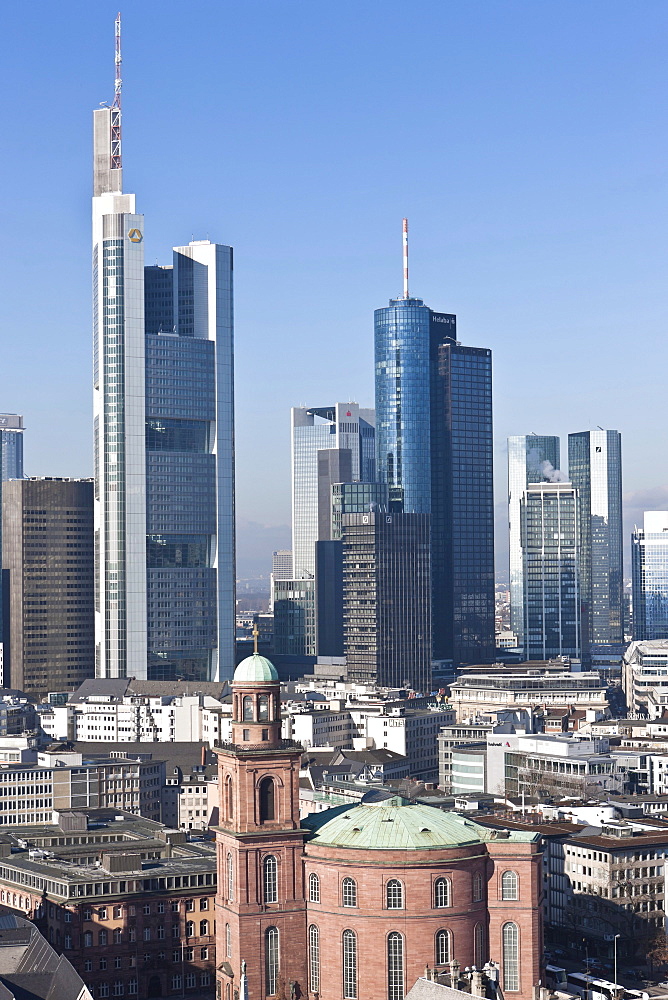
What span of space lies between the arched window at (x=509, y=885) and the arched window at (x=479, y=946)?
3244 millimetres

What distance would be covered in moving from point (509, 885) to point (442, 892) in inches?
256

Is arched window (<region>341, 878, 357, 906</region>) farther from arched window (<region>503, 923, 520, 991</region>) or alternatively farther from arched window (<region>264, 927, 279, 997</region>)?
arched window (<region>503, 923, 520, 991</region>)

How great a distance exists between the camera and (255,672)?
131 meters

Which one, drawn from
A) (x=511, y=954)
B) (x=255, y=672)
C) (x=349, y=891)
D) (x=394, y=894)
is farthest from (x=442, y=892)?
(x=255, y=672)

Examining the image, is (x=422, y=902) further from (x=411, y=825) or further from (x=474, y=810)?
(x=474, y=810)

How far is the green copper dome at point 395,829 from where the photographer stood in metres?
127

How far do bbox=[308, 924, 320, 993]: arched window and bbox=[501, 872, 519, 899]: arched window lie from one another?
1410 cm

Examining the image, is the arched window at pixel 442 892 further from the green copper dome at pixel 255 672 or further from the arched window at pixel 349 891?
the green copper dome at pixel 255 672

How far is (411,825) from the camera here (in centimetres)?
12825

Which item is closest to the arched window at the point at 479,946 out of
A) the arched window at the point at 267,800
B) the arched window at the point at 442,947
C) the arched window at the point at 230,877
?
the arched window at the point at 442,947

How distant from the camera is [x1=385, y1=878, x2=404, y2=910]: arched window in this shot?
12556cm

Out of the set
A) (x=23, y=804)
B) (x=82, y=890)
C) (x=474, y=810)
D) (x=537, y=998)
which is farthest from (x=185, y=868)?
(x=23, y=804)

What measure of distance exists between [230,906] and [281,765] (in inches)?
432

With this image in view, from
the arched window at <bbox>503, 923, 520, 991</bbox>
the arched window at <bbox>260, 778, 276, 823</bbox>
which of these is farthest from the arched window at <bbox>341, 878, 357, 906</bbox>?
the arched window at <bbox>503, 923, 520, 991</bbox>
